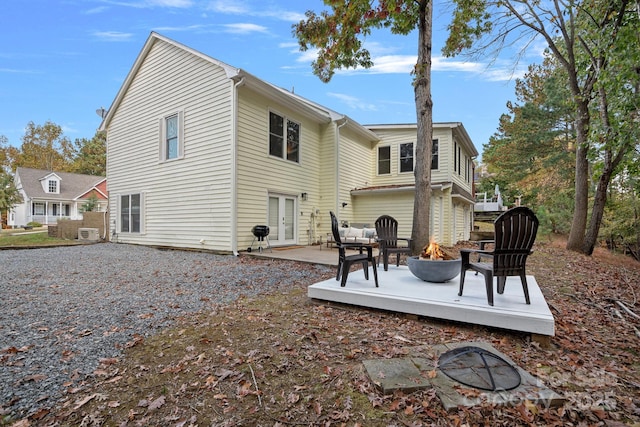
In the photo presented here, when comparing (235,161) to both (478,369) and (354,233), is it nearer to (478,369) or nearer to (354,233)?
(354,233)

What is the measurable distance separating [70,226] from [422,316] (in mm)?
16027

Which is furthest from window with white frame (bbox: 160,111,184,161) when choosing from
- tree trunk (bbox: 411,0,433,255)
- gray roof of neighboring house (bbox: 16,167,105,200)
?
gray roof of neighboring house (bbox: 16,167,105,200)

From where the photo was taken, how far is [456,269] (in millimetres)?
4312

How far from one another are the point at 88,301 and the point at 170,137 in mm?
7694

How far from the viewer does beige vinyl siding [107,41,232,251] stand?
29.9 feet

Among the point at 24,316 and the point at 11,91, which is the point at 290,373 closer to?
the point at 24,316

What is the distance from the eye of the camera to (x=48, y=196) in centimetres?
2678

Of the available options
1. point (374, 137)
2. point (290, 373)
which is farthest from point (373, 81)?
point (290, 373)

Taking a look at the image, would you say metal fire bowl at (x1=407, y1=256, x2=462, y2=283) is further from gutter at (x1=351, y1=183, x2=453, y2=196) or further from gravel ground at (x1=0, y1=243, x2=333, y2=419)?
gutter at (x1=351, y1=183, x2=453, y2=196)

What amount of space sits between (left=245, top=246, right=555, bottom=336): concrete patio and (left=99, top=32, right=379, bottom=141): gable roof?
6.76m

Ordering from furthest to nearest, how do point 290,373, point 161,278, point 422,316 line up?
point 161,278, point 422,316, point 290,373

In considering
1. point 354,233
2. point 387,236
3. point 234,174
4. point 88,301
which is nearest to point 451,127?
point 354,233

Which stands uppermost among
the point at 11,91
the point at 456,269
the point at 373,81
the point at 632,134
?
the point at 11,91

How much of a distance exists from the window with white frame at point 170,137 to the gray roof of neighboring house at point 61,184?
23.9m
